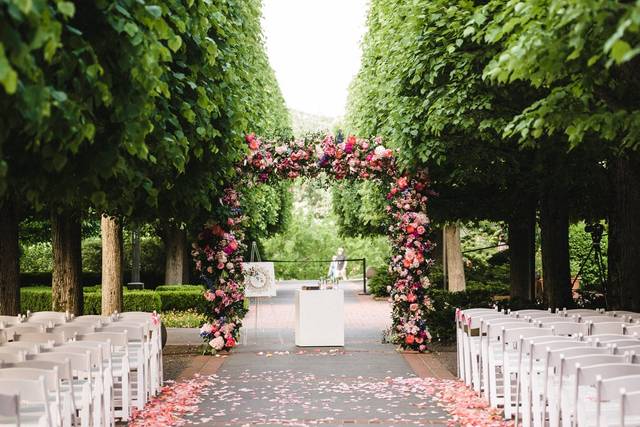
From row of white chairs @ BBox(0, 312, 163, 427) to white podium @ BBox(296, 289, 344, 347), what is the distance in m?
4.87

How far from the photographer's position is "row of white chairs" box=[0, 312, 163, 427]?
265 inches

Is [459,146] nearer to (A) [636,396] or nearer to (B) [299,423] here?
(B) [299,423]

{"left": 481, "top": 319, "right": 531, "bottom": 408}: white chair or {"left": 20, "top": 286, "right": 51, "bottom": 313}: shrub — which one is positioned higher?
→ {"left": 20, "top": 286, "right": 51, "bottom": 313}: shrub

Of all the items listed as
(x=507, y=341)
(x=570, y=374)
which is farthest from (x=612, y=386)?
(x=507, y=341)

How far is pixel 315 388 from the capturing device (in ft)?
39.3

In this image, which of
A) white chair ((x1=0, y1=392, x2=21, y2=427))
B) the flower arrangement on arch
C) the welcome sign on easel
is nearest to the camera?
white chair ((x1=0, y1=392, x2=21, y2=427))

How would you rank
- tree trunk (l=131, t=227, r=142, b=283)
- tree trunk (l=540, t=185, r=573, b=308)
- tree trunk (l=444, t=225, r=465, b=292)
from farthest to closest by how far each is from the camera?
tree trunk (l=444, t=225, r=465, b=292)
tree trunk (l=131, t=227, r=142, b=283)
tree trunk (l=540, t=185, r=573, b=308)

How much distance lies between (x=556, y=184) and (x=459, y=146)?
224 cm

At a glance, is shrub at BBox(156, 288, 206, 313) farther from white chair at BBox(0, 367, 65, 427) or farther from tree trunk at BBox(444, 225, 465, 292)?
white chair at BBox(0, 367, 65, 427)

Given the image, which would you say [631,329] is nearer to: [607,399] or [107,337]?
[607,399]

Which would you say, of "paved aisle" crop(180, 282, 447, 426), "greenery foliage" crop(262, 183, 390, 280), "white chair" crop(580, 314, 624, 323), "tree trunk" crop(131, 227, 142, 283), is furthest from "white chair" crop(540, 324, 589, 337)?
"greenery foliage" crop(262, 183, 390, 280)

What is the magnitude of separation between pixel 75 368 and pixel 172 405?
298cm

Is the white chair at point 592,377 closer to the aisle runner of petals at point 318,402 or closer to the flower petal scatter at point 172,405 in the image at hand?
the aisle runner of petals at point 318,402

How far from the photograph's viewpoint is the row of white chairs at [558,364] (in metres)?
6.78
